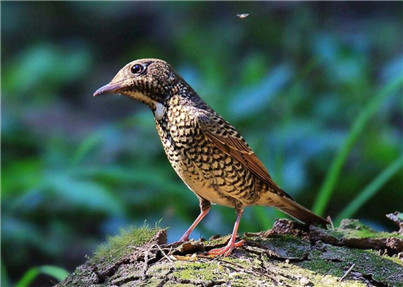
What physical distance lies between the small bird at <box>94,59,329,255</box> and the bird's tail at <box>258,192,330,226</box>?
186mm

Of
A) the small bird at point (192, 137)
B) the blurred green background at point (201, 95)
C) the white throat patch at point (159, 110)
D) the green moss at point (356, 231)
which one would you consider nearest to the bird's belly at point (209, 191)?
the small bird at point (192, 137)

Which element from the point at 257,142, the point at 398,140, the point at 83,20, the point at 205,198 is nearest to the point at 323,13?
the point at 83,20

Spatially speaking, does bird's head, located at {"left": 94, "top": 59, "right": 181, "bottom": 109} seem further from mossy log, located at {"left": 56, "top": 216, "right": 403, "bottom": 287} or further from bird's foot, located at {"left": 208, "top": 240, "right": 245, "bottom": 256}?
bird's foot, located at {"left": 208, "top": 240, "right": 245, "bottom": 256}

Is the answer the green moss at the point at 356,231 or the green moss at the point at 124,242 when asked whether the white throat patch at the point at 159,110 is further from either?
the green moss at the point at 356,231

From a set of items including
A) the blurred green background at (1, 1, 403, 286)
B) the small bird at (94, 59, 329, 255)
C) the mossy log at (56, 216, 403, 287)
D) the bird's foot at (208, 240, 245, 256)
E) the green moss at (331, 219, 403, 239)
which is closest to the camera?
the mossy log at (56, 216, 403, 287)

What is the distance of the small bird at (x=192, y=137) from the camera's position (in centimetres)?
402

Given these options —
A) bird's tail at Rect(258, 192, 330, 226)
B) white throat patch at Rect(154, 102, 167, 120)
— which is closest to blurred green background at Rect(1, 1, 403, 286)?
bird's tail at Rect(258, 192, 330, 226)

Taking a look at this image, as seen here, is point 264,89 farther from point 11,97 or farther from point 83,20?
point 83,20

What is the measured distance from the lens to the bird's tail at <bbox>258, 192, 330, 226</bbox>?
4.36m

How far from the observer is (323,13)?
33.0 ft

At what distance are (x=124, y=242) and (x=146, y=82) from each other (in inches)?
31.0

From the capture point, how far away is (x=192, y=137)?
4.02 m

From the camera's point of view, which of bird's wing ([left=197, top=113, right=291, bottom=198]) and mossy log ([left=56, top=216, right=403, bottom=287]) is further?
bird's wing ([left=197, top=113, right=291, bottom=198])

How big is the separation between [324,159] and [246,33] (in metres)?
3.50
